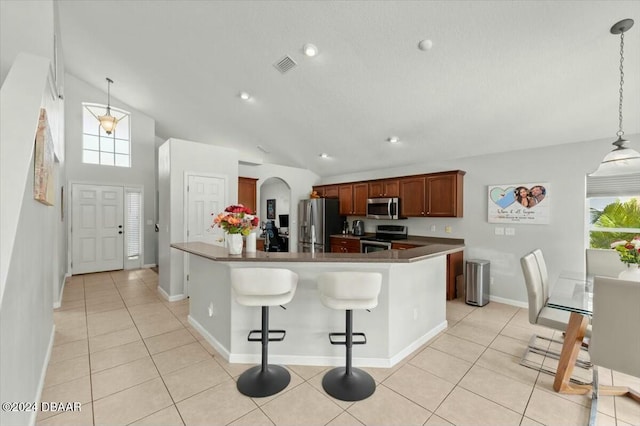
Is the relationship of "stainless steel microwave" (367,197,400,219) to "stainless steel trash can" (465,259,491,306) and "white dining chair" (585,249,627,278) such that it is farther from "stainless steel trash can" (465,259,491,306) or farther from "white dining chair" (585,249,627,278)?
"white dining chair" (585,249,627,278)

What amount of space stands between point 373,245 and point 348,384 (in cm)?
332

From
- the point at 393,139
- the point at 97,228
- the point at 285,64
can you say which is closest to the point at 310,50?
the point at 285,64

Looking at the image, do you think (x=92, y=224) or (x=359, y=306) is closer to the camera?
(x=359, y=306)

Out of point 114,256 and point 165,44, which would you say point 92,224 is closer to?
point 114,256

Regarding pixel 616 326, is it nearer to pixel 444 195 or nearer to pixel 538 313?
pixel 538 313

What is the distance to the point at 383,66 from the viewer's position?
10.2 feet

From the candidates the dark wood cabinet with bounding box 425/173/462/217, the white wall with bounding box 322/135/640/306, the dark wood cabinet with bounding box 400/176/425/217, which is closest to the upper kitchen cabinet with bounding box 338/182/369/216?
the dark wood cabinet with bounding box 400/176/425/217

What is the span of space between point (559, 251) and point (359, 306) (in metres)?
3.48

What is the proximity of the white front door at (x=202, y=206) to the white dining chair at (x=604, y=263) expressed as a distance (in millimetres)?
4726

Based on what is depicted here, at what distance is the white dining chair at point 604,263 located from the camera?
2895 mm

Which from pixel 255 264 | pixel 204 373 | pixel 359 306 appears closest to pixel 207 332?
pixel 204 373

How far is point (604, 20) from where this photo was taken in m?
2.19

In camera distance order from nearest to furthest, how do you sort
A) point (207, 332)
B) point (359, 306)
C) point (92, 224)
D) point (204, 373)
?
1. point (359, 306)
2. point (204, 373)
3. point (207, 332)
4. point (92, 224)

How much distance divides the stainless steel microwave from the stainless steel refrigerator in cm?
98
